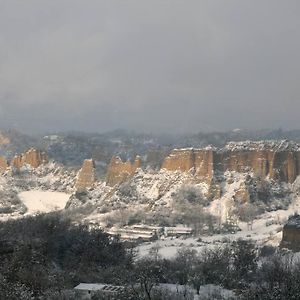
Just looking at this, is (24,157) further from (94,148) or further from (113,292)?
(113,292)

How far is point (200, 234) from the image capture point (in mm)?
93688

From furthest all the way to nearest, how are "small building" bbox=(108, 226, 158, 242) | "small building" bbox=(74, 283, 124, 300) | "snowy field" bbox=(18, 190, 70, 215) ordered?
"snowy field" bbox=(18, 190, 70, 215), "small building" bbox=(108, 226, 158, 242), "small building" bbox=(74, 283, 124, 300)

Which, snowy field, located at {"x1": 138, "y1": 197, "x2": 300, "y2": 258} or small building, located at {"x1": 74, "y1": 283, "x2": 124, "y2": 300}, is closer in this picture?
small building, located at {"x1": 74, "y1": 283, "x2": 124, "y2": 300}

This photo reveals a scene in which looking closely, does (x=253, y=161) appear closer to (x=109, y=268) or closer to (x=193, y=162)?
(x=193, y=162)

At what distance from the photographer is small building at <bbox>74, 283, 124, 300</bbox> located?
38547 mm

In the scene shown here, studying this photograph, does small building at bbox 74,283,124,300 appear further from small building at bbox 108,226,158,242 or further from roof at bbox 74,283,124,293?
small building at bbox 108,226,158,242

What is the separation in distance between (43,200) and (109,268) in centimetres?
8907

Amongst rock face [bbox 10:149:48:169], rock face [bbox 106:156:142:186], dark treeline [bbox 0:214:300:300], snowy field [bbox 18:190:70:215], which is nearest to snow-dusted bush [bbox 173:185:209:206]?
rock face [bbox 106:156:142:186]

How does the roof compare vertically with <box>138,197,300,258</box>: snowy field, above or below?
above

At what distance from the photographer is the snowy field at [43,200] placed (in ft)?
425

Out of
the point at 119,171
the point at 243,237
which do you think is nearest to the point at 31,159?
the point at 119,171

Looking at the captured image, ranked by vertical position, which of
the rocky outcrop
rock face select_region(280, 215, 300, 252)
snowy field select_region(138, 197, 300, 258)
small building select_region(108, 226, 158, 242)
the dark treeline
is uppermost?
the rocky outcrop

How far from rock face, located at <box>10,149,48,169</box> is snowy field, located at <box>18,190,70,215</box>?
14595 millimetres

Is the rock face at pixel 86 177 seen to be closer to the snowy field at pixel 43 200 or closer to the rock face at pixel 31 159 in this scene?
the snowy field at pixel 43 200
